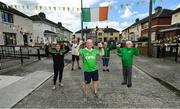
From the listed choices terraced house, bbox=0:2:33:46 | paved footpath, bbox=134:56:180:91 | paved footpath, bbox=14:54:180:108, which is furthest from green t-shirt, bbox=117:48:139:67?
terraced house, bbox=0:2:33:46

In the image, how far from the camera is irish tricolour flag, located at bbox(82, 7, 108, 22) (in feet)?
42.3

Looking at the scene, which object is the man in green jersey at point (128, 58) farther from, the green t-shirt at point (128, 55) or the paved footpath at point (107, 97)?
the paved footpath at point (107, 97)

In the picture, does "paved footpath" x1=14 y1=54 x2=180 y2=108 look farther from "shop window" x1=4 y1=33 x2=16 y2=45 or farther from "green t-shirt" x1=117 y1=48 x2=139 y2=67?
"shop window" x1=4 y1=33 x2=16 y2=45

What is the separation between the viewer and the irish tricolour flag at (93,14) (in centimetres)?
1290

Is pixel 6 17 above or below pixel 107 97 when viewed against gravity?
above

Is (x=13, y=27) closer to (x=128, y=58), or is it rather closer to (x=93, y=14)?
(x=93, y=14)

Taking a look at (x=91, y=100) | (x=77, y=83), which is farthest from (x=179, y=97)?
(x=77, y=83)

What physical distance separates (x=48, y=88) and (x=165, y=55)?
11.9 metres

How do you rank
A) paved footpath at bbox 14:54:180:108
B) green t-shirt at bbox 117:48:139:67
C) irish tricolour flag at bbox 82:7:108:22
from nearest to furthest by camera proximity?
paved footpath at bbox 14:54:180:108 < green t-shirt at bbox 117:48:139:67 < irish tricolour flag at bbox 82:7:108:22

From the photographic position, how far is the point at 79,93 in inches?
172

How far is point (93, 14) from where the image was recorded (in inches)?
526

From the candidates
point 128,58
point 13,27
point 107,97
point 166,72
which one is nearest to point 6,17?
point 13,27

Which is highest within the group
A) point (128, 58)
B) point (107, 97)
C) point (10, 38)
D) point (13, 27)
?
point (13, 27)

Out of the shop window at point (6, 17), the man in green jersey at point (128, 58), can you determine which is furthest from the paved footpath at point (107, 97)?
the shop window at point (6, 17)
